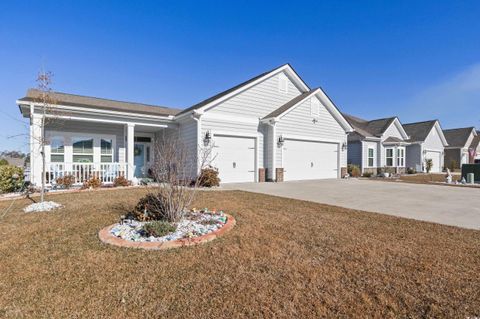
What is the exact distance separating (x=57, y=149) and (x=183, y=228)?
11.0 meters

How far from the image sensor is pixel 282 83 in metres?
15.3

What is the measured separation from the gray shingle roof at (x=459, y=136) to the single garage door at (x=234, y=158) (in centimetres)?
3696

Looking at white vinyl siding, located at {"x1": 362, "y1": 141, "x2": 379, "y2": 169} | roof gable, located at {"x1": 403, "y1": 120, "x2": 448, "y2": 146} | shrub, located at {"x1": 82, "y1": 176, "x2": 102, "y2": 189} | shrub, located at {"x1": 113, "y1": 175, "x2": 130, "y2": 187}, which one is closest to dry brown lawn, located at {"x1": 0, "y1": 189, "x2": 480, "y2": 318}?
shrub, located at {"x1": 82, "y1": 176, "x2": 102, "y2": 189}

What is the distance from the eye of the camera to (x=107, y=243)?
3.98 m

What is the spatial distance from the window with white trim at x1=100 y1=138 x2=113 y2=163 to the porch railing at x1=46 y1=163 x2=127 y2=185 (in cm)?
120

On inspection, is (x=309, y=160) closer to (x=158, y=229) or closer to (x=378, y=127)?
(x=158, y=229)

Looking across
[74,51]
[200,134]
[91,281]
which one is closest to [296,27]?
[200,134]

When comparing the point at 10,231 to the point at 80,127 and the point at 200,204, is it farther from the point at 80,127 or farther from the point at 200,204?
the point at 80,127

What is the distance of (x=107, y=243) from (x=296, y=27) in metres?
15.3

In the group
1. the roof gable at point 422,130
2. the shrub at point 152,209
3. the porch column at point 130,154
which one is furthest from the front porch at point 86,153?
the roof gable at point 422,130

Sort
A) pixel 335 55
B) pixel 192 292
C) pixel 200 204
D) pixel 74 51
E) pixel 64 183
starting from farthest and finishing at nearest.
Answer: pixel 335 55 < pixel 74 51 < pixel 64 183 < pixel 200 204 < pixel 192 292

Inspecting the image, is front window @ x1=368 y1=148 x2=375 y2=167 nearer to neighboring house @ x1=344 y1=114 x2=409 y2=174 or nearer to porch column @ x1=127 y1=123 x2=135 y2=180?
neighboring house @ x1=344 y1=114 x2=409 y2=174

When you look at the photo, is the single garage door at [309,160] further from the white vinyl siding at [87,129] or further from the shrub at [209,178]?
the white vinyl siding at [87,129]

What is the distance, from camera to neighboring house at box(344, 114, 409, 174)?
2183cm
